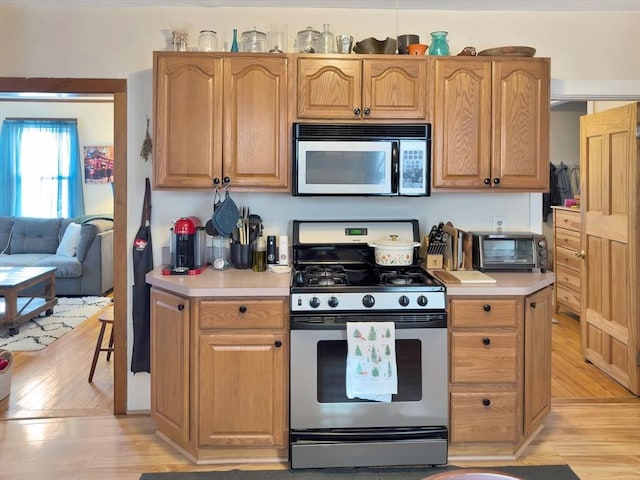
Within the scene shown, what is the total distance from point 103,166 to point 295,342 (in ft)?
20.6

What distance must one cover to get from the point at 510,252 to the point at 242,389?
1.62 meters

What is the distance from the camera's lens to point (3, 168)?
7727 millimetres

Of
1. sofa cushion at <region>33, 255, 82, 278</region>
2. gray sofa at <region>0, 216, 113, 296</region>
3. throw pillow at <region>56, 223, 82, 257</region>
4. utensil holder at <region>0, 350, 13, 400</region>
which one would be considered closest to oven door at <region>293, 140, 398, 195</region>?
utensil holder at <region>0, 350, 13, 400</region>

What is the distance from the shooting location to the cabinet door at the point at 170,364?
2.63 m

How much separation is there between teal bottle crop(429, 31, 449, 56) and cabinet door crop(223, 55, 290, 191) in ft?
2.77

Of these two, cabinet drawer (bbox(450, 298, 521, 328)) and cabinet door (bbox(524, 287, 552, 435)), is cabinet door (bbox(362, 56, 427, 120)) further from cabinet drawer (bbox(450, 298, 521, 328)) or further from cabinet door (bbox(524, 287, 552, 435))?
cabinet door (bbox(524, 287, 552, 435))

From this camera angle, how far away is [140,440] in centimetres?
293

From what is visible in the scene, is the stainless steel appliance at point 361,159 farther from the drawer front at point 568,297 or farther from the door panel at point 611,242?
the drawer front at point 568,297

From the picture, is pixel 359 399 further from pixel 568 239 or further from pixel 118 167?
pixel 568 239

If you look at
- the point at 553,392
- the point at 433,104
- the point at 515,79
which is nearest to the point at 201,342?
the point at 433,104

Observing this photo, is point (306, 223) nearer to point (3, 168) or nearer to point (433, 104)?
point (433, 104)

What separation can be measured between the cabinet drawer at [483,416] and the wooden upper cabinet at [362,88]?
1479 millimetres

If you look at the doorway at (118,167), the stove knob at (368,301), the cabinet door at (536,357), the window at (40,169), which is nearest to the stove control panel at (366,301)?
the stove knob at (368,301)

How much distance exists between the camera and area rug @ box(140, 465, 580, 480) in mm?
2557
